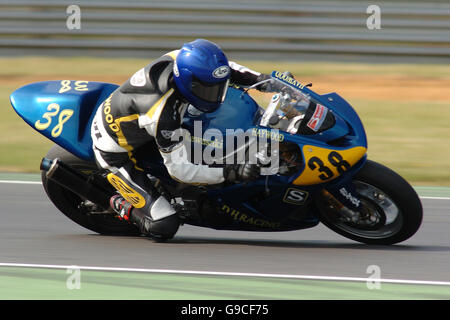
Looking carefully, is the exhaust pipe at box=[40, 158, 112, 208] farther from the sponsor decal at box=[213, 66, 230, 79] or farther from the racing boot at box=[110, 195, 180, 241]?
the sponsor decal at box=[213, 66, 230, 79]

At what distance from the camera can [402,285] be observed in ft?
15.7

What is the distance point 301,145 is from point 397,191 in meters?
0.68

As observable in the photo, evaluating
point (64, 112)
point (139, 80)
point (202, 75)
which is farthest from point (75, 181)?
point (202, 75)

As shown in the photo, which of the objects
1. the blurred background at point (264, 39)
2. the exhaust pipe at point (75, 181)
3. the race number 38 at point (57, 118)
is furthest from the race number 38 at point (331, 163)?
the blurred background at point (264, 39)

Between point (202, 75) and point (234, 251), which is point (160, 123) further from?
point (234, 251)

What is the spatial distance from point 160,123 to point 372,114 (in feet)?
21.8

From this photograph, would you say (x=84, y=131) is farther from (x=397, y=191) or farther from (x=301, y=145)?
(x=397, y=191)

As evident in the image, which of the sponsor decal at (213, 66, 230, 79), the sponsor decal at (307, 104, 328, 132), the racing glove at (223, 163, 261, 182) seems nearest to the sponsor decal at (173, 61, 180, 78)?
the sponsor decal at (213, 66, 230, 79)

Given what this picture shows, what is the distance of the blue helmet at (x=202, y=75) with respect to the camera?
495 cm

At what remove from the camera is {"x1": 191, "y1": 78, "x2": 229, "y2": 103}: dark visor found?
4.98 meters

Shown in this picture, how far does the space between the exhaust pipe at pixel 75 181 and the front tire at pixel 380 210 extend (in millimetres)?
1527

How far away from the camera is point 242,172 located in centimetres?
511

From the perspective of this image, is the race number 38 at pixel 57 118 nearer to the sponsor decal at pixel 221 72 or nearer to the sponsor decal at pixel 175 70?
the sponsor decal at pixel 175 70

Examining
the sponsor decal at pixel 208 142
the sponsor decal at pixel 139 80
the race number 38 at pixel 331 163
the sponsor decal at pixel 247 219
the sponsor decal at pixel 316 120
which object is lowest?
the sponsor decal at pixel 247 219
